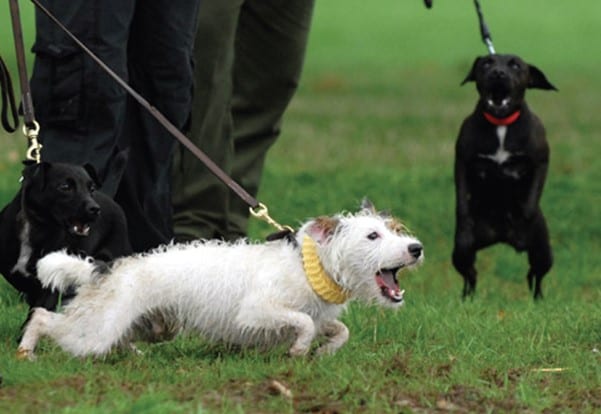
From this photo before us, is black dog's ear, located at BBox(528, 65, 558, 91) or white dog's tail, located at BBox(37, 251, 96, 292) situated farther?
black dog's ear, located at BBox(528, 65, 558, 91)

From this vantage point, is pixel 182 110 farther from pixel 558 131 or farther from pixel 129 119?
pixel 558 131

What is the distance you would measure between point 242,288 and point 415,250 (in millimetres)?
684

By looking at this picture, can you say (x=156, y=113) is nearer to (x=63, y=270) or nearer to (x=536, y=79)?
(x=63, y=270)

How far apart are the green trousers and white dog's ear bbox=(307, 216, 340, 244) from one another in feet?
9.41

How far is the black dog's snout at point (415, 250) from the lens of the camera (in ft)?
19.5

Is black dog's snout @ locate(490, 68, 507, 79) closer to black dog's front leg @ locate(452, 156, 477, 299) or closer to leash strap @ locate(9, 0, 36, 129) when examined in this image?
black dog's front leg @ locate(452, 156, 477, 299)

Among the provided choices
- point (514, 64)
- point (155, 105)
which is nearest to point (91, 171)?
point (155, 105)

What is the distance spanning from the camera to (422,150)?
1766 cm

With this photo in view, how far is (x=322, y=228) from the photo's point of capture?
6184 mm

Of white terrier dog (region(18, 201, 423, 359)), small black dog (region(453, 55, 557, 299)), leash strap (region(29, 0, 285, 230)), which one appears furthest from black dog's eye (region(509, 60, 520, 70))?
white terrier dog (region(18, 201, 423, 359))

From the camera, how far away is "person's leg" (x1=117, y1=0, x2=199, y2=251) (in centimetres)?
756

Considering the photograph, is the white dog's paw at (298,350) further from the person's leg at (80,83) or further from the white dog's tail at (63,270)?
the person's leg at (80,83)

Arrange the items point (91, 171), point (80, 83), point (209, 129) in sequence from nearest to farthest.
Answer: point (91, 171)
point (80, 83)
point (209, 129)

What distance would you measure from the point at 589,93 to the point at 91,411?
21035mm
